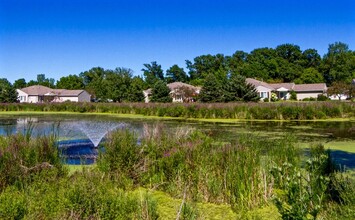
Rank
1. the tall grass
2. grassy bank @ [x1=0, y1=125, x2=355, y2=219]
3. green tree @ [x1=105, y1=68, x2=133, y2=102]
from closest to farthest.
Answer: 1. grassy bank @ [x1=0, y1=125, x2=355, y2=219]
2. the tall grass
3. green tree @ [x1=105, y1=68, x2=133, y2=102]

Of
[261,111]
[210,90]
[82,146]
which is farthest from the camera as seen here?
[210,90]

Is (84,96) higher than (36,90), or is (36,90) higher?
(36,90)

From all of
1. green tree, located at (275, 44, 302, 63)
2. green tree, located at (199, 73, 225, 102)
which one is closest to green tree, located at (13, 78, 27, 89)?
green tree, located at (199, 73, 225, 102)

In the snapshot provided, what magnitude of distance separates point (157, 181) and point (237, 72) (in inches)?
2838

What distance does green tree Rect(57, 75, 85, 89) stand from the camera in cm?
8054

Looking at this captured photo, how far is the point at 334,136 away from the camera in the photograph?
13.2m

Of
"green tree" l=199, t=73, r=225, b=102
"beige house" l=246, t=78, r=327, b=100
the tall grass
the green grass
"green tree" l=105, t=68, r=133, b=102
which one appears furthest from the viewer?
"beige house" l=246, t=78, r=327, b=100

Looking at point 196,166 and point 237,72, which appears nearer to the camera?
point 196,166

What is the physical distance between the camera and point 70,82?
8162 centimetres

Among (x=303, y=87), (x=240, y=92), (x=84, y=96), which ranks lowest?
(x=240, y=92)

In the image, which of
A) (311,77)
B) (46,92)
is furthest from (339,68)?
(46,92)

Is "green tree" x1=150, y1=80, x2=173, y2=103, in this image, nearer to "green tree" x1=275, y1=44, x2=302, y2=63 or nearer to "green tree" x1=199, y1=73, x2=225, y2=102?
"green tree" x1=199, y1=73, x2=225, y2=102

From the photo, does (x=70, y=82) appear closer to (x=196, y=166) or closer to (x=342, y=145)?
(x=342, y=145)

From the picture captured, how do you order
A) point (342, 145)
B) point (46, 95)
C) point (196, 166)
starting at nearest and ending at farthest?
point (196, 166)
point (342, 145)
point (46, 95)
